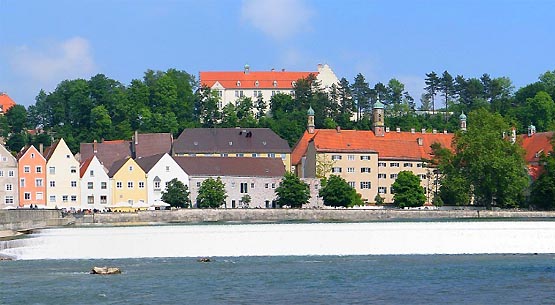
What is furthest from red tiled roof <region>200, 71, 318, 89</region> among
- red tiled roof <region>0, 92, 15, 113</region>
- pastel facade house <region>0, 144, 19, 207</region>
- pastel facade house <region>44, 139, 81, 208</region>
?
pastel facade house <region>0, 144, 19, 207</region>

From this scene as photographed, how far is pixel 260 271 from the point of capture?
137 feet

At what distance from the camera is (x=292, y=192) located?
10031 cm

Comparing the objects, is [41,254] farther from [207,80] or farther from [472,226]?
[207,80]

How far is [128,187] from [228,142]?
22442 millimetres

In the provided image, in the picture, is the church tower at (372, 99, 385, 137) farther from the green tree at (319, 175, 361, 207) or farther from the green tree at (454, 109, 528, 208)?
the green tree at (454, 109, 528, 208)

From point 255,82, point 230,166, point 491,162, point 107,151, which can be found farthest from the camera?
point 255,82

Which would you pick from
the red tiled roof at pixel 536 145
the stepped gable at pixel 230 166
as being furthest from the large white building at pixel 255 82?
the stepped gable at pixel 230 166

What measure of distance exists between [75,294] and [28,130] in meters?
118

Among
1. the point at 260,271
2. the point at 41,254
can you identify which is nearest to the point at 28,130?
the point at 41,254

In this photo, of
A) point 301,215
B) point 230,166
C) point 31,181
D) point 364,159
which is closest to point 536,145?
point 364,159

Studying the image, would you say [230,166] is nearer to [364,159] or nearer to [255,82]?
[364,159]

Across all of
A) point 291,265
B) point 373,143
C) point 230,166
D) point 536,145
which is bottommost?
point 291,265

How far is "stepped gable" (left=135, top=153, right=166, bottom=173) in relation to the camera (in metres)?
102

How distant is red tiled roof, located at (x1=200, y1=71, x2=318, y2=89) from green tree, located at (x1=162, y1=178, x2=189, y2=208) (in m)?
71.6
